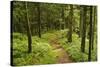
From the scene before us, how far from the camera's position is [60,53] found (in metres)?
2.81

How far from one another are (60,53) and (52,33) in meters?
0.29

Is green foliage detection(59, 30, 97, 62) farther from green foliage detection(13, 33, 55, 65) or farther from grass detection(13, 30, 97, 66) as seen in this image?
green foliage detection(13, 33, 55, 65)

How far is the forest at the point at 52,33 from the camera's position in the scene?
105 inches

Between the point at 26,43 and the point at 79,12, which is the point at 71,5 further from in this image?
the point at 26,43

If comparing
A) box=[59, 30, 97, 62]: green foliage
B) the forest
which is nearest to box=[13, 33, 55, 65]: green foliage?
the forest

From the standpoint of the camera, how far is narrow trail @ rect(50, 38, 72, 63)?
279 centimetres

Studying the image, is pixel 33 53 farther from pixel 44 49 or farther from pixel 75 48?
pixel 75 48

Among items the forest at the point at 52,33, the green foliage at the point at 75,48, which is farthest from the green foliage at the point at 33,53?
the green foliage at the point at 75,48

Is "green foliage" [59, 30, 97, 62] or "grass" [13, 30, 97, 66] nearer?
"grass" [13, 30, 97, 66]

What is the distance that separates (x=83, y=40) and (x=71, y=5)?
1.69ft

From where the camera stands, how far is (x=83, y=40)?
9.61 ft

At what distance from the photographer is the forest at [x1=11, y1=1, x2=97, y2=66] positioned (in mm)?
2656

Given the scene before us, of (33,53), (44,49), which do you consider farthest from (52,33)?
(33,53)

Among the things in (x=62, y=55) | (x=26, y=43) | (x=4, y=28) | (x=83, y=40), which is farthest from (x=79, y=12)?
(x=4, y=28)
